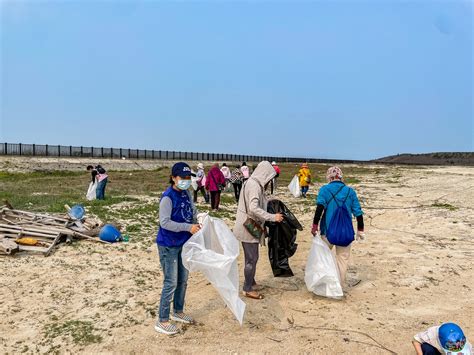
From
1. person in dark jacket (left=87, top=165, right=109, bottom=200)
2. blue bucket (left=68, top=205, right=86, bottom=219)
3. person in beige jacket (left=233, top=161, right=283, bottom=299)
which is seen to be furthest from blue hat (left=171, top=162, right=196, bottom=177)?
person in dark jacket (left=87, top=165, right=109, bottom=200)

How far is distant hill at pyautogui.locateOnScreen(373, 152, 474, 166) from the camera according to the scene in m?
87.8

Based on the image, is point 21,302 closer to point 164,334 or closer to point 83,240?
point 164,334

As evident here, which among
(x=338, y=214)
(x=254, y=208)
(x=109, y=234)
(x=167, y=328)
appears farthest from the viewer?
(x=109, y=234)

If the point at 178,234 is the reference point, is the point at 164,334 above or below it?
below

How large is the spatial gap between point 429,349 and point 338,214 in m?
1.95

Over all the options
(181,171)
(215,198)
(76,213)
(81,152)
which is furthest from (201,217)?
(81,152)

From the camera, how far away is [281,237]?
5305mm

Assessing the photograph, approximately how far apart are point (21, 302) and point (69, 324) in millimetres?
1032

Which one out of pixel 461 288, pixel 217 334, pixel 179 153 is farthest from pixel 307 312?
pixel 179 153

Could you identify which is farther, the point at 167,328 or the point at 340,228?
the point at 340,228

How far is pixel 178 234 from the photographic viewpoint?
408 centimetres

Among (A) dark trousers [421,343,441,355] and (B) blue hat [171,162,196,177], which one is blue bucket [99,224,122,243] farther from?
(A) dark trousers [421,343,441,355]

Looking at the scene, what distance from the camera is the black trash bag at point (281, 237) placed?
5.27 m

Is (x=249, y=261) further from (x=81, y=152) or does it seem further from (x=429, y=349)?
(x=81, y=152)
